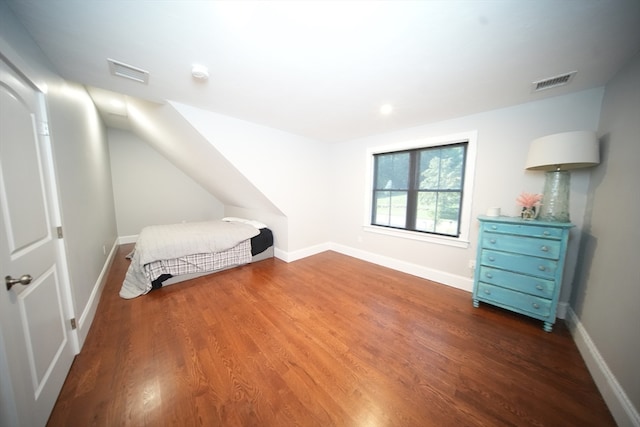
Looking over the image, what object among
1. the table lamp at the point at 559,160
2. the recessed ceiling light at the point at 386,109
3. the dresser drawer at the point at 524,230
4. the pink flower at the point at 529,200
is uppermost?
the recessed ceiling light at the point at 386,109

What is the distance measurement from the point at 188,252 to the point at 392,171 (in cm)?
331

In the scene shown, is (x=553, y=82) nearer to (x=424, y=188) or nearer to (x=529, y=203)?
(x=529, y=203)

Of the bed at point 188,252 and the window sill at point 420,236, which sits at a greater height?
the window sill at point 420,236

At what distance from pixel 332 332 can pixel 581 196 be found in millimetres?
2705

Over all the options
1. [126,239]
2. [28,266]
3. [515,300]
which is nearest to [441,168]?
[515,300]

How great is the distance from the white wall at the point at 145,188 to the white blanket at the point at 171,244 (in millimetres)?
1927

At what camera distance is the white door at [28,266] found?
0.90 m

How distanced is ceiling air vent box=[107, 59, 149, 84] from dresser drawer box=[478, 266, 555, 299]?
146 inches

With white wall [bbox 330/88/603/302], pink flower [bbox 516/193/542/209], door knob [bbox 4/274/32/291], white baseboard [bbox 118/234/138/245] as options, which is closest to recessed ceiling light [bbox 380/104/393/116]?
white wall [bbox 330/88/603/302]

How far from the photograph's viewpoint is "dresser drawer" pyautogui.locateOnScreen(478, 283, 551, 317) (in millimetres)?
1834

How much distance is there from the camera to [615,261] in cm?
140

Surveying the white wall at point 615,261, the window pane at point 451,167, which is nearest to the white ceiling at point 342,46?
the white wall at point 615,261

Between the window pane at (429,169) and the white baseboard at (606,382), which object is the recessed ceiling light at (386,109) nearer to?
the window pane at (429,169)

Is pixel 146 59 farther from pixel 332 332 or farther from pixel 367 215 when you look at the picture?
pixel 367 215
